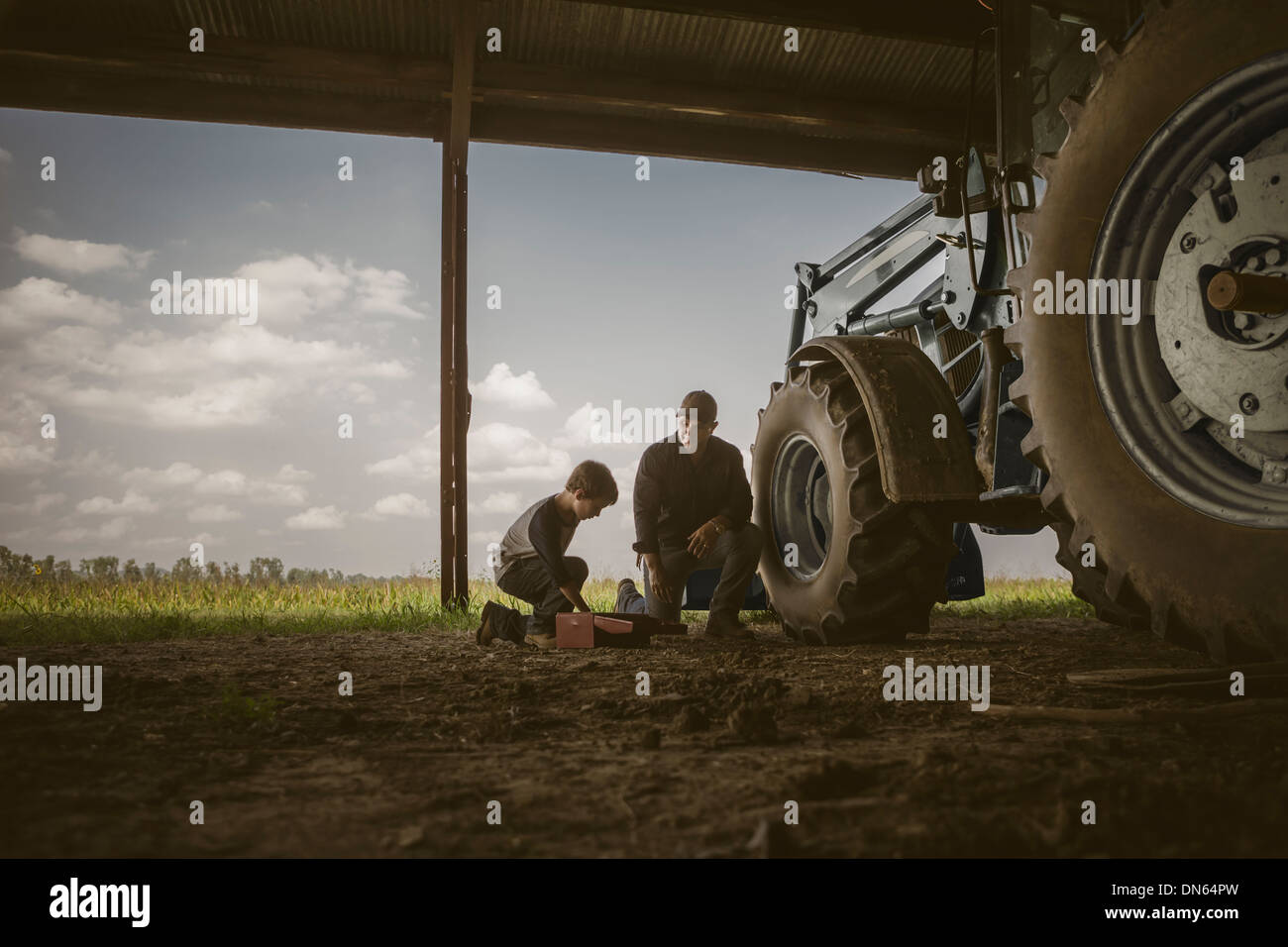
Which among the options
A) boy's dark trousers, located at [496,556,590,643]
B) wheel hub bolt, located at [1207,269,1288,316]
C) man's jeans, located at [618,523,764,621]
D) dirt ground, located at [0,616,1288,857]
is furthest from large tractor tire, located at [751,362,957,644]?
wheel hub bolt, located at [1207,269,1288,316]

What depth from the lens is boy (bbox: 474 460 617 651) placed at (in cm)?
481

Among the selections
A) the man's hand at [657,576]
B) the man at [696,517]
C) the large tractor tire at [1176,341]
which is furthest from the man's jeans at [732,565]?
the large tractor tire at [1176,341]

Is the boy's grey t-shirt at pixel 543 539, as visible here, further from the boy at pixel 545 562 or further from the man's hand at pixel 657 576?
the man's hand at pixel 657 576

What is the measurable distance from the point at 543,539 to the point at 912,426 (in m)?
2.19

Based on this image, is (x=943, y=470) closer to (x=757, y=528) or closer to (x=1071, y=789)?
(x=757, y=528)

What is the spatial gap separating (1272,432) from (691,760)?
1501mm

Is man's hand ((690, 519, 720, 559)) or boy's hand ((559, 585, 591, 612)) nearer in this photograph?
boy's hand ((559, 585, 591, 612))

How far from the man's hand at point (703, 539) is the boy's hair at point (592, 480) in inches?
20.6

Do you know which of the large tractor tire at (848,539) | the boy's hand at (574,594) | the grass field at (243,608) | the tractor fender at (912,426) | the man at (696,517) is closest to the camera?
the tractor fender at (912,426)

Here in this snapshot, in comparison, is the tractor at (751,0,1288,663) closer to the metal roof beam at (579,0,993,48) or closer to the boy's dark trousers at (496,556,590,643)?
the boy's dark trousers at (496,556,590,643)

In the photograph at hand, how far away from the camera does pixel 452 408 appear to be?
270 inches

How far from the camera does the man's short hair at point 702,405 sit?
17.7ft

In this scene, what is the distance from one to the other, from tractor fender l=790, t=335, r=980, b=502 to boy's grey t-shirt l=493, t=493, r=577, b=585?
1918mm

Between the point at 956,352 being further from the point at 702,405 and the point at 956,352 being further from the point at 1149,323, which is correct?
the point at 1149,323
